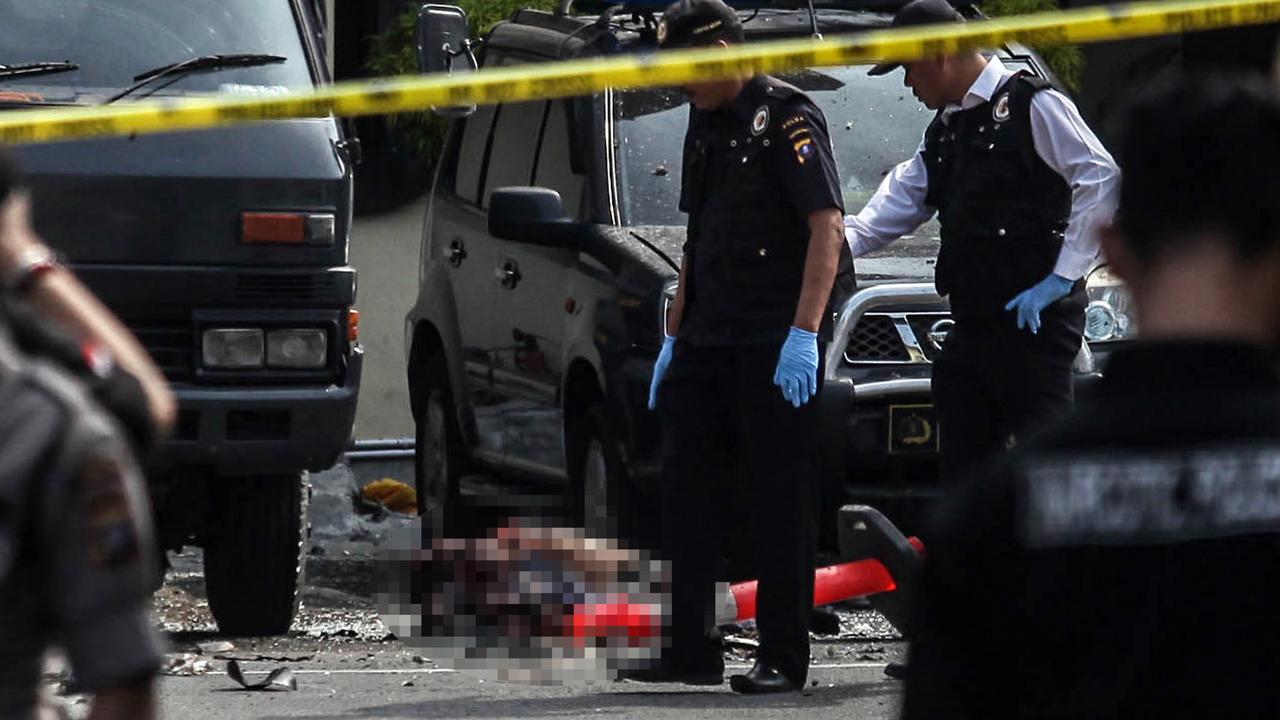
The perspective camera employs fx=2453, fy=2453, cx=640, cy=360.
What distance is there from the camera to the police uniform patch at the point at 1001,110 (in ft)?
21.3

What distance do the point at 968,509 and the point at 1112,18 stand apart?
2286 millimetres

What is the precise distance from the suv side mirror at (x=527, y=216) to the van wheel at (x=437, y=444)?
1775mm

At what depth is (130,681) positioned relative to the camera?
98.3 inches

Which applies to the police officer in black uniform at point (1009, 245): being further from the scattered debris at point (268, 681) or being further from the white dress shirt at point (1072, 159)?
the scattered debris at point (268, 681)

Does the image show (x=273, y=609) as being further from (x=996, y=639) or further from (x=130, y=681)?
(x=996, y=639)

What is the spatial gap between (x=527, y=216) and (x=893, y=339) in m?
1.23

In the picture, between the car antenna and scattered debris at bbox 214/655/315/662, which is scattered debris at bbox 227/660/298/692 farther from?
the car antenna

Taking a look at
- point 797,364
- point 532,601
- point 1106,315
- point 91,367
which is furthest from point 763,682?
point 91,367

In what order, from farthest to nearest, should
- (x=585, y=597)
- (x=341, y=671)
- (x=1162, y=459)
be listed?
1. (x=341, y=671)
2. (x=585, y=597)
3. (x=1162, y=459)

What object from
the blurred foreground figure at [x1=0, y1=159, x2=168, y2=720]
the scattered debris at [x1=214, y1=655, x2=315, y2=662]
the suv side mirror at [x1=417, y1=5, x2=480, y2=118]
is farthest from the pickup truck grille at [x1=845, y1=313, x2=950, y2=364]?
the blurred foreground figure at [x1=0, y1=159, x2=168, y2=720]

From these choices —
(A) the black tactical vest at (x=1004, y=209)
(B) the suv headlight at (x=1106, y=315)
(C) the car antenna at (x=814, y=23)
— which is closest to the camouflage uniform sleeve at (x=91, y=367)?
(A) the black tactical vest at (x=1004, y=209)

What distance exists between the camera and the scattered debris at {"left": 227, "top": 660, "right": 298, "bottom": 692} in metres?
6.72

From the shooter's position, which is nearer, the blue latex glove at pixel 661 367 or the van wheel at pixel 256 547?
the blue latex glove at pixel 661 367

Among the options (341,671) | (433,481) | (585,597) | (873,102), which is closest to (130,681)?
(585,597)
